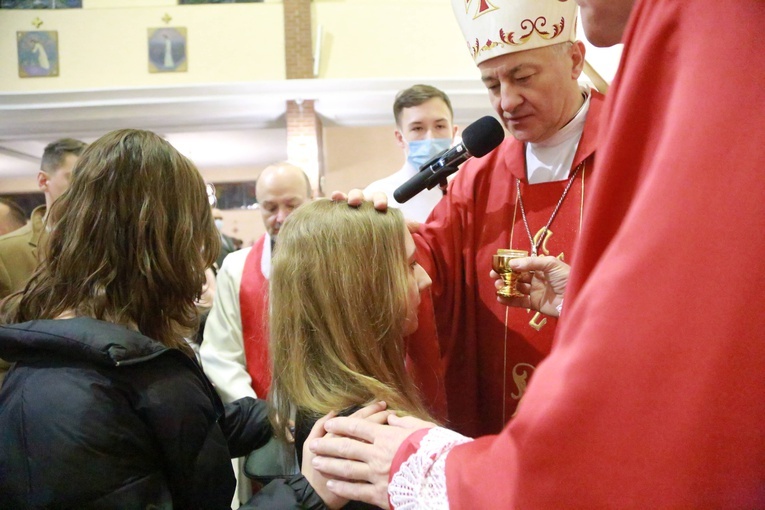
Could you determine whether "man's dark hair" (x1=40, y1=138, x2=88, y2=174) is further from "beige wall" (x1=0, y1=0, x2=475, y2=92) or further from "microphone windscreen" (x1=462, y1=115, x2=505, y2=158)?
"beige wall" (x1=0, y1=0, x2=475, y2=92)

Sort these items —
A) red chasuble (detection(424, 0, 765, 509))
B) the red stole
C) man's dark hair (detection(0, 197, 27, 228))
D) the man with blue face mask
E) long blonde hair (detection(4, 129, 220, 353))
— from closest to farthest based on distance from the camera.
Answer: red chasuble (detection(424, 0, 765, 509)) < long blonde hair (detection(4, 129, 220, 353)) < the red stole < the man with blue face mask < man's dark hair (detection(0, 197, 27, 228))

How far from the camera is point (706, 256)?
1.99 feet

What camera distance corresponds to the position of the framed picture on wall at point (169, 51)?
28.5ft

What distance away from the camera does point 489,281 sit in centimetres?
197

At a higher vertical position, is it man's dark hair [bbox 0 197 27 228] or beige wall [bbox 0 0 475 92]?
beige wall [bbox 0 0 475 92]

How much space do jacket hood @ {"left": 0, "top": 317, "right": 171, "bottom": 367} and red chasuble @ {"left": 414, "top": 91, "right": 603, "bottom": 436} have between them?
93 centimetres

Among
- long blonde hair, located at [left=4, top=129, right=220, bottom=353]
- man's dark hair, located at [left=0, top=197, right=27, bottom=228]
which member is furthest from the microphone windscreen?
man's dark hair, located at [left=0, top=197, right=27, bottom=228]

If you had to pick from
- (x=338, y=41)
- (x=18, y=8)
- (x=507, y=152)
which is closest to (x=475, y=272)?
(x=507, y=152)

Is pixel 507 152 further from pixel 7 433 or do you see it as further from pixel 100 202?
pixel 7 433

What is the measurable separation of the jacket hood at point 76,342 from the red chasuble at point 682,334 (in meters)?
0.87

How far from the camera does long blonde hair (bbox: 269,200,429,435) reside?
4.77ft

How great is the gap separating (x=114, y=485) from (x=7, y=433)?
23cm

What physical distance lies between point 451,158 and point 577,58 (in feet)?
2.03

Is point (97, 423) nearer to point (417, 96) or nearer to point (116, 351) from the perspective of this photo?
point (116, 351)
